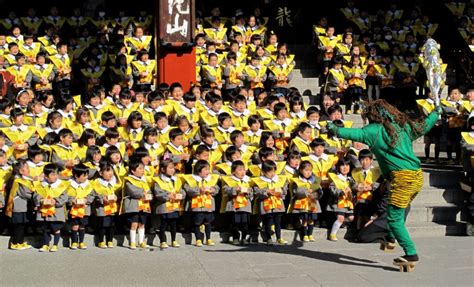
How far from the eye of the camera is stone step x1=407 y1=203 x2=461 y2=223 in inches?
482

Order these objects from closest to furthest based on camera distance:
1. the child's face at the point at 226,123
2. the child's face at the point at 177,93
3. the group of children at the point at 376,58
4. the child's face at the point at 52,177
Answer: the child's face at the point at 52,177 → the child's face at the point at 226,123 → the child's face at the point at 177,93 → the group of children at the point at 376,58

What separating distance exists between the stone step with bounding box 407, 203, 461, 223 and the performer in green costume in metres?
2.61

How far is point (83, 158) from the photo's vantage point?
12.0 m

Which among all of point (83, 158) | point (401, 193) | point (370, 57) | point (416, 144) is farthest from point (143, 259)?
point (370, 57)

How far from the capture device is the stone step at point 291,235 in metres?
11.3

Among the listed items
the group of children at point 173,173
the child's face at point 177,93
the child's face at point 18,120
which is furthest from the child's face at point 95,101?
the child's face at point 18,120

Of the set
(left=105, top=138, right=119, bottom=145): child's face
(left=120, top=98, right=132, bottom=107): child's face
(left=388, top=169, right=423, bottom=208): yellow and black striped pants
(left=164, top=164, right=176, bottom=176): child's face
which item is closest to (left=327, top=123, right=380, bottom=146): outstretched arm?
(left=388, top=169, right=423, bottom=208): yellow and black striped pants

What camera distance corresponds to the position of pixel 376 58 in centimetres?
1689

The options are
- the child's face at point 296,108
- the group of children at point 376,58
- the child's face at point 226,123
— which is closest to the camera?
the child's face at point 226,123

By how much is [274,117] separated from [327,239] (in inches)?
94.0

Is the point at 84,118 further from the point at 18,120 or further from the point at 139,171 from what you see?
the point at 139,171

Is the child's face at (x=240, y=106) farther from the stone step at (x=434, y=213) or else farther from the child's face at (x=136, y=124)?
the stone step at (x=434, y=213)

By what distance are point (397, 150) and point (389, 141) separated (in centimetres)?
14

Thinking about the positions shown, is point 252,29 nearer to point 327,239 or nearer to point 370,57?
point 370,57
